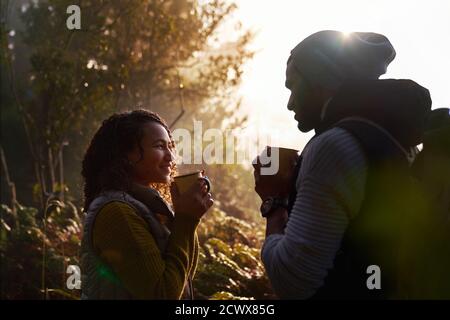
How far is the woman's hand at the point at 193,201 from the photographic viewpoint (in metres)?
2.46

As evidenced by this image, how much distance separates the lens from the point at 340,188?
6.57 ft

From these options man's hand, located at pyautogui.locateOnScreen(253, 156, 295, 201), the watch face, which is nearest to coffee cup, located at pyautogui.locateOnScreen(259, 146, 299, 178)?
man's hand, located at pyautogui.locateOnScreen(253, 156, 295, 201)

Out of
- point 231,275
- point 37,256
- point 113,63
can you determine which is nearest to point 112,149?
point 231,275

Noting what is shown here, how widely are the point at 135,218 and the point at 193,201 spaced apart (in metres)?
0.27

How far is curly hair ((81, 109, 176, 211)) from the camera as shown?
2700 mm

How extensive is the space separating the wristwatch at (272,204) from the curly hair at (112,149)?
0.70 metres

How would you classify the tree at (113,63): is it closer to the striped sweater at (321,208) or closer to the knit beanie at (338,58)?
the knit beanie at (338,58)

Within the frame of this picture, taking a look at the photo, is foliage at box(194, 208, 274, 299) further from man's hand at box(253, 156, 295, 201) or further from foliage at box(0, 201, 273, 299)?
man's hand at box(253, 156, 295, 201)

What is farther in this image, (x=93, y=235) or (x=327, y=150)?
(x=93, y=235)

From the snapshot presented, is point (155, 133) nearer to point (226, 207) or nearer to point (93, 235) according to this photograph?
point (93, 235)

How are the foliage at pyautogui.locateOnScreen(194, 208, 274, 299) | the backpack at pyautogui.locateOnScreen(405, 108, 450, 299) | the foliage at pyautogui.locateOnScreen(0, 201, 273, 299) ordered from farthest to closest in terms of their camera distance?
the foliage at pyautogui.locateOnScreen(0, 201, 273, 299) < the foliage at pyautogui.locateOnScreen(194, 208, 274, 299) < the backpack at pyautogui.locateOnScreen(405, 108, 450, 299)

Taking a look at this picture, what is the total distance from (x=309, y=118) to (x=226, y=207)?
43.0 ft

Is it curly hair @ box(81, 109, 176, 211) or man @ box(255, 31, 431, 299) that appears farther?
curly hair @ box(81, 109, 176, 211)
